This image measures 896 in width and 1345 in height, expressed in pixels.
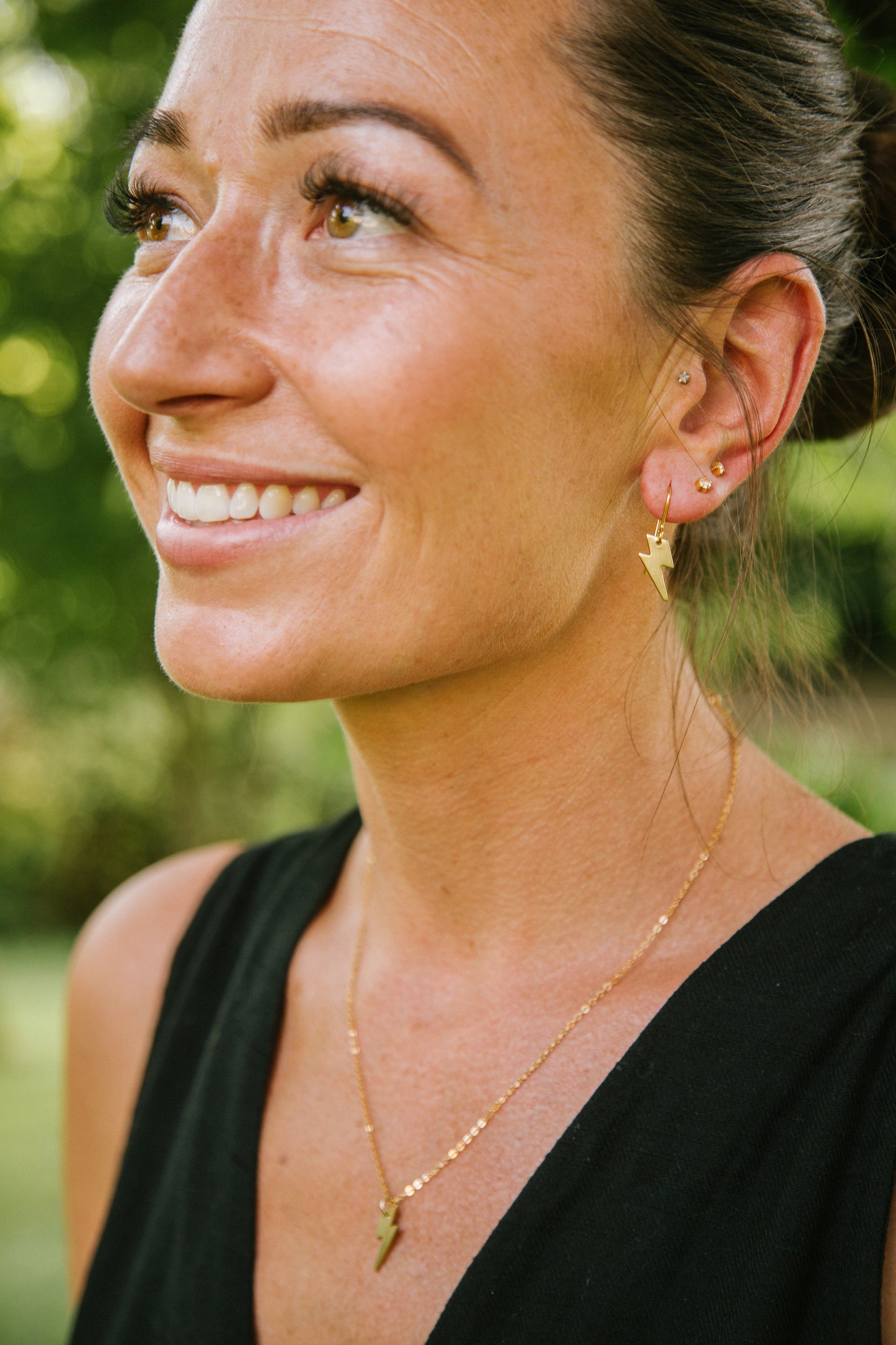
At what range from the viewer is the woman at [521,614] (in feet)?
4.72

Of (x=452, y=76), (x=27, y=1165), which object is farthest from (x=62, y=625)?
(x=452, y=76)

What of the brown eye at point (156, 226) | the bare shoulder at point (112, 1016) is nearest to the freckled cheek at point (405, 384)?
the brown eye at point (156, 226)

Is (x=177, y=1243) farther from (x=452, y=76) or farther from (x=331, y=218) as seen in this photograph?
(x=452, y=76)

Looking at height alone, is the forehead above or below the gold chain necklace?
above

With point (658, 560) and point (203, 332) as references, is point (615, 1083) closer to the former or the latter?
point (658, 560)

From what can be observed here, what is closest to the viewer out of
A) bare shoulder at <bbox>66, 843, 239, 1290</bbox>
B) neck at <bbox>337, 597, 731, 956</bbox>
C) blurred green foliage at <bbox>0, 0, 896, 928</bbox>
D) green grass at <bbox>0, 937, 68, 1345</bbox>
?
neck at <bbox>337, 597, 731, 956</bbox>

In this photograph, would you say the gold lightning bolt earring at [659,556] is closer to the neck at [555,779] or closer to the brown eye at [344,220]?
the neck at [555,779]

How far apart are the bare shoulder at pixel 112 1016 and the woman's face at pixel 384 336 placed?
102cm

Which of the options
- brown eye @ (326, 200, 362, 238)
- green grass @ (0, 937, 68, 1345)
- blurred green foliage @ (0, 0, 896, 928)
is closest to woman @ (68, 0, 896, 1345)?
brown eye @ (326, 200, 362, 238)

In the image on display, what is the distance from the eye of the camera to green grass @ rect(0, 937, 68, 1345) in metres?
4.39

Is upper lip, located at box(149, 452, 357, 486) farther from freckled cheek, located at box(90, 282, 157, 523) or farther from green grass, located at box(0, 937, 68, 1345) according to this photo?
green grass, located at box(0, 937, 68, 1345)

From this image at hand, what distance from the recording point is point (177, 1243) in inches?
74.6

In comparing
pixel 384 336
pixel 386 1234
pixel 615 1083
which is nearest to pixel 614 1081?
pixel 615 1083

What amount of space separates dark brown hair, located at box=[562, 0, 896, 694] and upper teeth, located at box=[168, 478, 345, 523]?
0.52m
